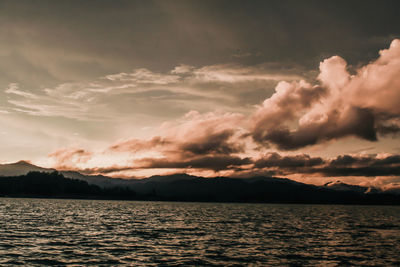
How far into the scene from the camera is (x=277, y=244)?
187ft

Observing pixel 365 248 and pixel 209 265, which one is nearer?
pixel 209 265

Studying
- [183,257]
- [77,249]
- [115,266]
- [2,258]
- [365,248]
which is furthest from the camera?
[365,248]

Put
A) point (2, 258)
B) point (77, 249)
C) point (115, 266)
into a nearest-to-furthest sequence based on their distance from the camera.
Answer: point (115, 266), point (2, 258), point (77, 249)

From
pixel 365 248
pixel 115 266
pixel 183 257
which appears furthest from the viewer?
pixel 365 248

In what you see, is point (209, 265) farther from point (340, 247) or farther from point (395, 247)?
point (395, 247)

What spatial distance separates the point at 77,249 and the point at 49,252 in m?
3.82

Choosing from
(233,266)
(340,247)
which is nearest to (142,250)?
(233,266)

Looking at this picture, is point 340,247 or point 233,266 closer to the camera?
point 233,266

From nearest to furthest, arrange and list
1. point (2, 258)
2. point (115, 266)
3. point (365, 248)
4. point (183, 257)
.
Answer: point (115, 266) < point (2, 258) < point (183, 257) < point (365, 248)

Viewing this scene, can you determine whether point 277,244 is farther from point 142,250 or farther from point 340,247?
point 142,250

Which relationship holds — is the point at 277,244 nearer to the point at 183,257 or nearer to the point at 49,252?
the point at 183,257

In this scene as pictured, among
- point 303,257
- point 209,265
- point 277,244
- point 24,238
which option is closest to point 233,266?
point 209,265

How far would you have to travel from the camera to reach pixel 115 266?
123 ft

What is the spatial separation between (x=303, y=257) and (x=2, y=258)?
35.8 meters
